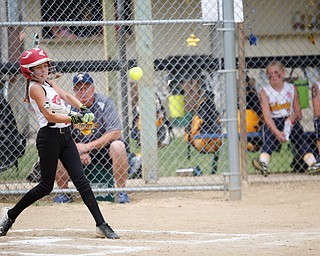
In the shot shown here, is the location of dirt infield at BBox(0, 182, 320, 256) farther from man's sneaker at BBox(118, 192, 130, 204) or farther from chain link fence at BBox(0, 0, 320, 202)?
chain link fence at BBox(0, 0, 320, 202)

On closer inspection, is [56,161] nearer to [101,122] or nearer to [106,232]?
[106,232]

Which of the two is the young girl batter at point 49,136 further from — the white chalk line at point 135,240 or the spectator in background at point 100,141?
the spectator in background at point 100,141

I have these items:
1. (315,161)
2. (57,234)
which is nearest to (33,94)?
(57,234)

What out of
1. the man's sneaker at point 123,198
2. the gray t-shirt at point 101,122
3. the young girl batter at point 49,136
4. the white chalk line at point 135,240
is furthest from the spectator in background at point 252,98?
the young girl batter at point 49,136

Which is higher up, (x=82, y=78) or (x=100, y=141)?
(x=82, y=78)

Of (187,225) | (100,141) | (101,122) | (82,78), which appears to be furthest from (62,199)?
(187,225)

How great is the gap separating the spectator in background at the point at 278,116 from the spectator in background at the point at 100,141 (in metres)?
2.29

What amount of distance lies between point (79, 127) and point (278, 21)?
9.95 meters

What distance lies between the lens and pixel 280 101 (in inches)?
387

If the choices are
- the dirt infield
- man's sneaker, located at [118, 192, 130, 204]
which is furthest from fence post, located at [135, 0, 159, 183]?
man's sneaker, located at [118, 192, 130, 204]

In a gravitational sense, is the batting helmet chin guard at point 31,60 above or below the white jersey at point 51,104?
above

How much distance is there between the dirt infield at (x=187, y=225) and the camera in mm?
5152

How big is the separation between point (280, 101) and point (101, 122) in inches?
105

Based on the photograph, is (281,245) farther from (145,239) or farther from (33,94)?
(33,94)
